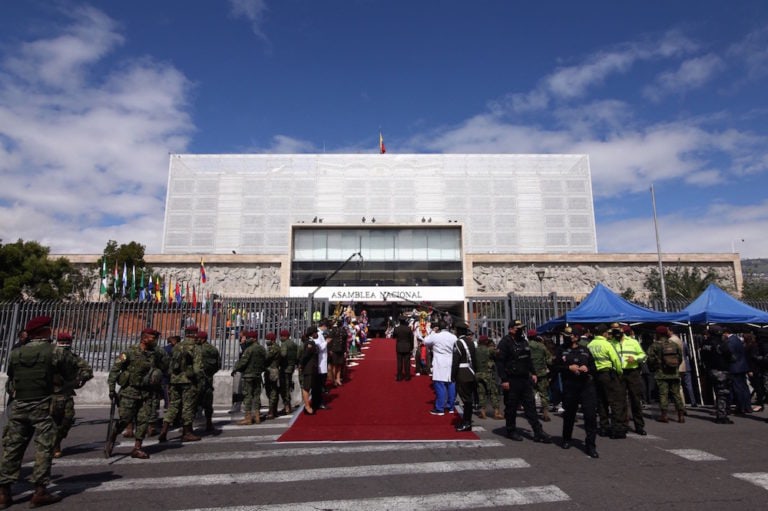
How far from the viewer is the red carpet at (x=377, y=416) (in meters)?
7.36

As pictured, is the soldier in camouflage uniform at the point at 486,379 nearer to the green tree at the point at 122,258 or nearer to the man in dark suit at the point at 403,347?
the man in dark suit at the point at 403,347

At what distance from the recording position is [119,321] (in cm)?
1184

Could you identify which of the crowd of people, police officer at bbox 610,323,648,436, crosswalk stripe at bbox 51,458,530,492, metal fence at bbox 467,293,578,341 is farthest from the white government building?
crosswalk stripe at bbox 51,458,530,492

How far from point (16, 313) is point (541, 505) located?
1367 cm

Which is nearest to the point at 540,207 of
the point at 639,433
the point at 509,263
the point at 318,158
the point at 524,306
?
the point at 509,263

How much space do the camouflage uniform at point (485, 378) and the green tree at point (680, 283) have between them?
2522 centimetres

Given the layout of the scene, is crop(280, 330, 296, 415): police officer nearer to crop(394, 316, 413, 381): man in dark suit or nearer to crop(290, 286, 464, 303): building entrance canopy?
crop(394, 316, 413, 381): man in dark suit

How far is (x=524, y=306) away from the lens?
42.7 feet

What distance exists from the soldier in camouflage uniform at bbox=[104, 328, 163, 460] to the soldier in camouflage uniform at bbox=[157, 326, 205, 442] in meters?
0.71

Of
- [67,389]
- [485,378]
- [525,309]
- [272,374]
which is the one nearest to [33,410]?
[67,389]

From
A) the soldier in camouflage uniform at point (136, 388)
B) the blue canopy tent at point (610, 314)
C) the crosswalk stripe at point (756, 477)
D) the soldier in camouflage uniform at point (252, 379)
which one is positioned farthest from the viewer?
the blue canopy tent at point (610, 314)

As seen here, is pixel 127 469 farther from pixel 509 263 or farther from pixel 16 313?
pixel 509 263

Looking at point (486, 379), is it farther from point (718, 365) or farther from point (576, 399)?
point (718, 365)

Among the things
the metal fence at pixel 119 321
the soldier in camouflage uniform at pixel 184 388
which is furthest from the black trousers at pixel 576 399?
the metal fence at pixel 119 321
